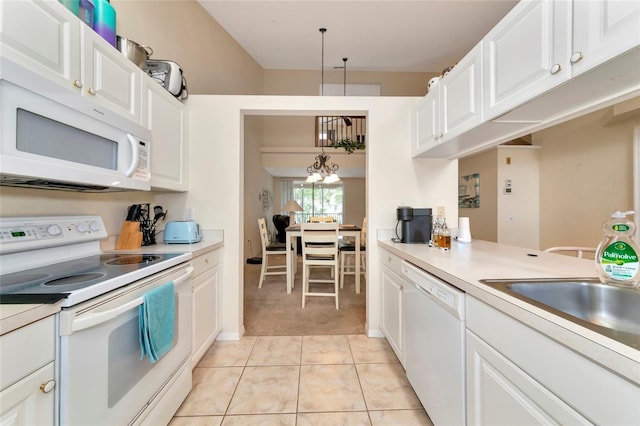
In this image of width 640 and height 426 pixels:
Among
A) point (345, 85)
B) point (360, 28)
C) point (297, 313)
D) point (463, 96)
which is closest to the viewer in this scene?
point (463, 96)

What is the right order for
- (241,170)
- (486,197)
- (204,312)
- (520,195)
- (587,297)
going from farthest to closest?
1. (486,197)
2. (520,195)
3. (241,170)
4. (204,312)
5. (587,297)

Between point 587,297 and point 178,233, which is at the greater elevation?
point 178,233

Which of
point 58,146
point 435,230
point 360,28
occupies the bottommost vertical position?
point 435,230

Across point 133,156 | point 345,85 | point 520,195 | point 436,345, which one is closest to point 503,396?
point 436,345

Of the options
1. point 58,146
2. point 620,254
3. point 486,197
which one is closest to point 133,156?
point 58,146

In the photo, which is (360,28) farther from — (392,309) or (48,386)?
(48,386)

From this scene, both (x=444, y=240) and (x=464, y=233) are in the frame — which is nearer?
(x=444, y=240)

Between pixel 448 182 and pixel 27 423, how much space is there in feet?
9.11

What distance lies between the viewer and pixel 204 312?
1.91 metres

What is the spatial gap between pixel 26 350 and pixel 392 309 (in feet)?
6.19

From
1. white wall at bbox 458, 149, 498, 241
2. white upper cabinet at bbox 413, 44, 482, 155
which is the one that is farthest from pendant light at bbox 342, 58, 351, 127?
white upper cabinet at bbox 413, 44, 482, 155

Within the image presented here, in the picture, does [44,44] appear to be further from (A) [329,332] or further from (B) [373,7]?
(B) [373,7]

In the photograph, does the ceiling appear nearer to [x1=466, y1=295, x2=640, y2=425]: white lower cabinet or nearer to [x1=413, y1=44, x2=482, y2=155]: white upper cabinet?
[x1=413, y1=44, x2=482, y2=155]: white upper cabinet

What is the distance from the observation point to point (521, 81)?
1.11 m
